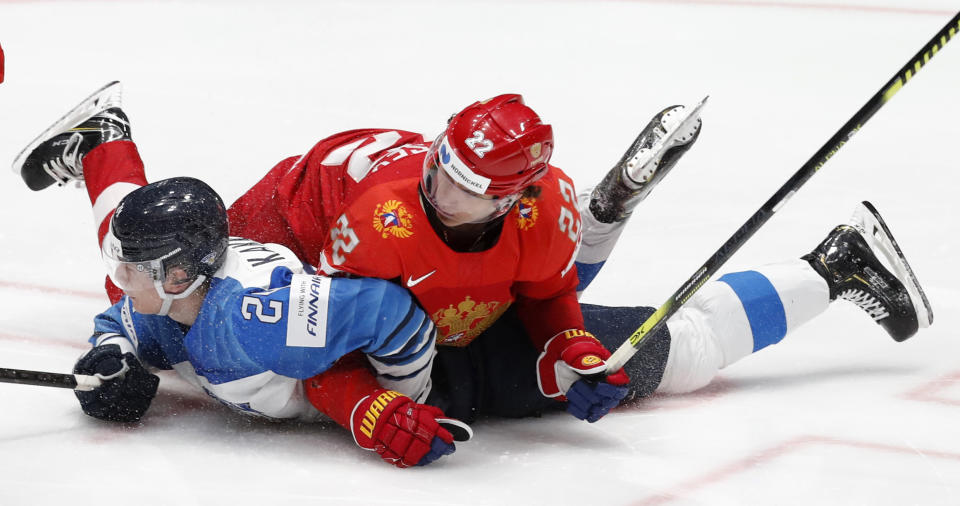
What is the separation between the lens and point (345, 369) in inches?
94.3

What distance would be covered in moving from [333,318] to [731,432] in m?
0.93

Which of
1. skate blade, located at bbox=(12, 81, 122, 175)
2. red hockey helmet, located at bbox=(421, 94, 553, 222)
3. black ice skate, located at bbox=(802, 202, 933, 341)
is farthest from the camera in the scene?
skate blade, located at bbox=(12, 81, 122, 175)

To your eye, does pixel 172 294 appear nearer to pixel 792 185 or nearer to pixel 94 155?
pixel 94 155

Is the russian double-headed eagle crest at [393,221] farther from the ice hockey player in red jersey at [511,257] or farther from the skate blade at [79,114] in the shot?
the skate blade at [79,114]

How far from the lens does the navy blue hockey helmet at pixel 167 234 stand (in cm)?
226

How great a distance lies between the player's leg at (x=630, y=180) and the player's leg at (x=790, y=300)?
27cm

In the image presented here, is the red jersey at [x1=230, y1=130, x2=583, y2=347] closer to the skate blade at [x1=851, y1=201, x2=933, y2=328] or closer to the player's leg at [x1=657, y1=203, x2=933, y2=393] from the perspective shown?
the player's leg at [x1=657, y1=203, x2=933, y2=393]

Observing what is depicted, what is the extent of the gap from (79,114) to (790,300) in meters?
1.85

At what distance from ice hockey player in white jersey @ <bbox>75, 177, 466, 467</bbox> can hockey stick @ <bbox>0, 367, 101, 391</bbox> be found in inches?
1.0

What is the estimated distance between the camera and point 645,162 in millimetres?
2953

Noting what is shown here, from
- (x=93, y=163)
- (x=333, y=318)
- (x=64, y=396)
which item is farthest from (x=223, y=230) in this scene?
(x=93, y=163)

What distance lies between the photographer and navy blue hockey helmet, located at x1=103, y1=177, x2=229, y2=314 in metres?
2.26

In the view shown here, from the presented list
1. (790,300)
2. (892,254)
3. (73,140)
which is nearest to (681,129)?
(790,300)

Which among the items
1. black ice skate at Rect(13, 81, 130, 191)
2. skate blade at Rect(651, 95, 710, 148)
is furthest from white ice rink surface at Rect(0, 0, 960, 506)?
skate blade at Rect(651, 95, 710, 148)
